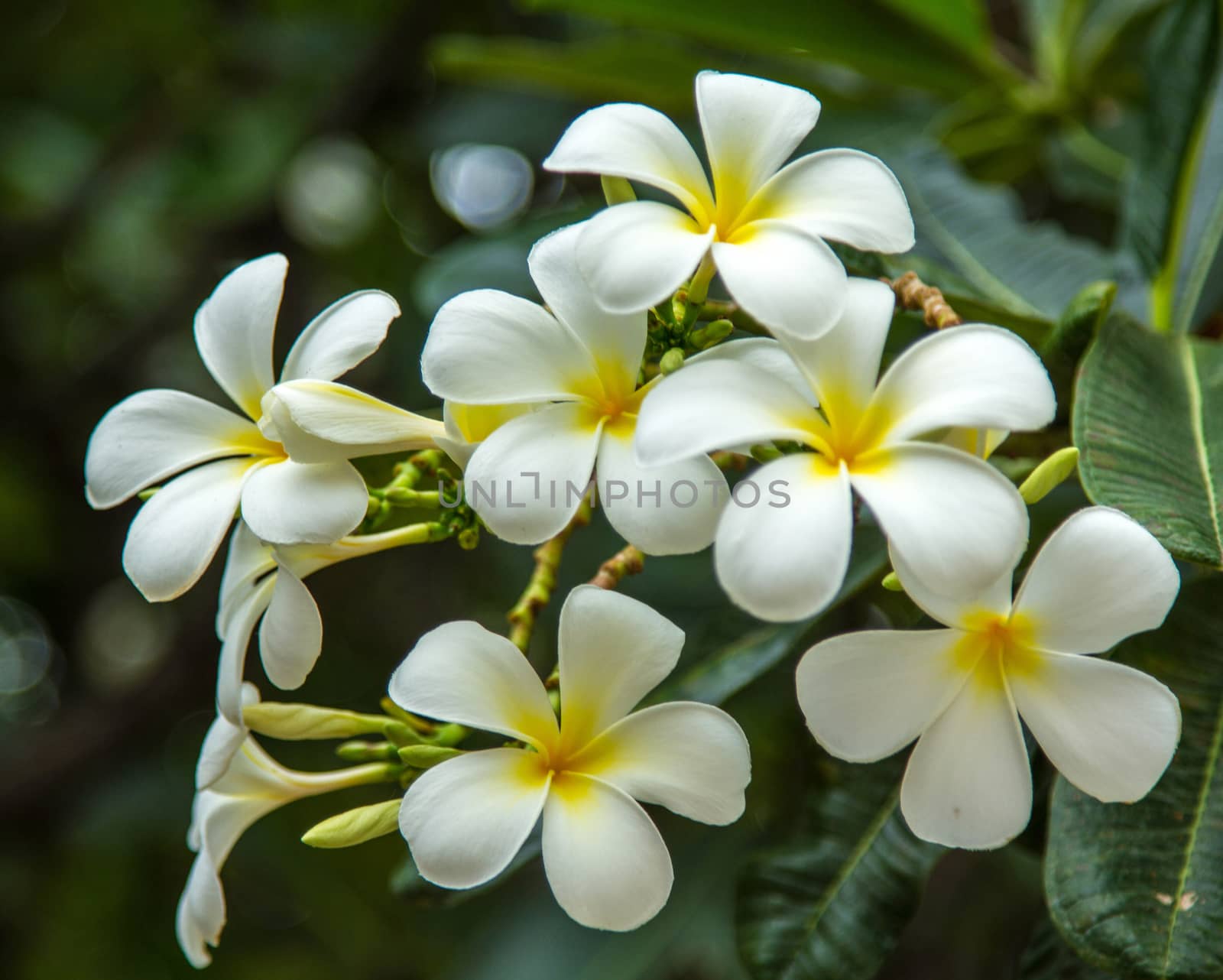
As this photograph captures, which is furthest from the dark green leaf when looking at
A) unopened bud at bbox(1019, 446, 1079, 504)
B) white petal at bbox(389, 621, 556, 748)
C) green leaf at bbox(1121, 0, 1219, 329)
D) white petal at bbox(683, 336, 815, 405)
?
white petal at bbox(389, 621, 556, 748)

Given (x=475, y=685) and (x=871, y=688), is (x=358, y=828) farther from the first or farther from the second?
(x=871, y=688)

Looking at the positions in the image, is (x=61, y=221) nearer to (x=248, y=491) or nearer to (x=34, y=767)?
(x=34, y=767)

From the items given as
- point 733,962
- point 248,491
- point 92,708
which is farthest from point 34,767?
point 248,491

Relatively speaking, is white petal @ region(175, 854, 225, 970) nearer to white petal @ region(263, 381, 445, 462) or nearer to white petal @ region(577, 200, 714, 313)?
white petal @ region(263, 381, 445, 462)

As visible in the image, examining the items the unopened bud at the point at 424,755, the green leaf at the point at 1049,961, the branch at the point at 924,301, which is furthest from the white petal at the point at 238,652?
the green leaf at the point at 1049,961

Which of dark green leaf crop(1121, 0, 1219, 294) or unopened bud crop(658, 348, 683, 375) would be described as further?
dark green leaf crop(1121, 0, 1219, 294)

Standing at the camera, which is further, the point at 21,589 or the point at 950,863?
the point at 21,589

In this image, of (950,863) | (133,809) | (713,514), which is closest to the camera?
(713,514)
